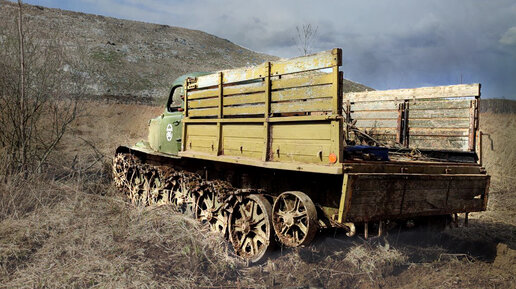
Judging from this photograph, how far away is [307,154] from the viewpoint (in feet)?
13.5

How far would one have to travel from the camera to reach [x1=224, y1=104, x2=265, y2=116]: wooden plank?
4.72 m

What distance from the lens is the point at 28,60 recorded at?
796cm

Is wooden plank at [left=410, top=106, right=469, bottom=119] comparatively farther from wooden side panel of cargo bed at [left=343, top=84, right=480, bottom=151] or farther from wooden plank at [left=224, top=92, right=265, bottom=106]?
wooden plank at [left=224, top=92, right=265, bottom=106]

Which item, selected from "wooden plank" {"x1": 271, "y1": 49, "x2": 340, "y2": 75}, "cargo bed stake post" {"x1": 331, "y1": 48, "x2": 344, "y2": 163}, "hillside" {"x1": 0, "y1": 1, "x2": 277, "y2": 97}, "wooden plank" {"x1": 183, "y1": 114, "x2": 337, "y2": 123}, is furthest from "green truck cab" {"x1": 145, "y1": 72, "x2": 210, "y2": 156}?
"hillside" {"x1": 0, "y1": 1, "x2": 277, "y2": 97}

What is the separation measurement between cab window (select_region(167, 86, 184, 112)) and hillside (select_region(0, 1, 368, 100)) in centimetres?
1712

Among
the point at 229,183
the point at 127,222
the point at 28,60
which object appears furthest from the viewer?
the point at 28,60

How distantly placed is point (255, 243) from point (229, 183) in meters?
1.05

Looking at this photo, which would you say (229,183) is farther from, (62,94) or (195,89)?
(62,94)

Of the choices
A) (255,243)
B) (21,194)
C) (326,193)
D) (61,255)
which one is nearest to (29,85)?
(21,194)

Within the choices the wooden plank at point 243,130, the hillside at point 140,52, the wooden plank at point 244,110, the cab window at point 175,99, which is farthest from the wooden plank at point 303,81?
the hillside at point 140,52

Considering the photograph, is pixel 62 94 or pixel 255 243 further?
pixel 62 94

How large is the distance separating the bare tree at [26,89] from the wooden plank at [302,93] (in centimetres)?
561

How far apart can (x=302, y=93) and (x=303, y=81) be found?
0.12 meters

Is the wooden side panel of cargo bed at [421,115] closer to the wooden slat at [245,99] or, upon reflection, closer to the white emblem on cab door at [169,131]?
the wooden slat at [245,99]
